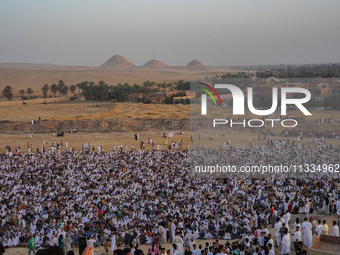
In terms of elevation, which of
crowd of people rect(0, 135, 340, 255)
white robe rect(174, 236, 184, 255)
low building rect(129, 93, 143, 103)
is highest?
low building rect(129, 93, 143, 103)

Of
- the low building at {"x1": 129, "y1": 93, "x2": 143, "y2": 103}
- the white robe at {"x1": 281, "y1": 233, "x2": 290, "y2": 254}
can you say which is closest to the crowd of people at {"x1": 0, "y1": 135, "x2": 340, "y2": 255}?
the white robe at {"x1": 281, "y1": 233, "x2": 290, "y2": 254}

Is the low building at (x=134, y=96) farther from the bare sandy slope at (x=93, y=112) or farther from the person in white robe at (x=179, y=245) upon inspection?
the person in white robe at (x=179, y=245)

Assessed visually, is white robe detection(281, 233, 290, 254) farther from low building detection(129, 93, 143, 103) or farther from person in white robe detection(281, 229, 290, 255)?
low building detection(129, 93, 143, 103)

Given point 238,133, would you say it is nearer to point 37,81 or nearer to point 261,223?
point 261,223

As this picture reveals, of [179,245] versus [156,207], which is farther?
[156,207]

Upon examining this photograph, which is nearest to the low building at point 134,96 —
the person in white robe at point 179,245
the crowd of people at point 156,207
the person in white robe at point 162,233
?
the crowd of people at point 156,207

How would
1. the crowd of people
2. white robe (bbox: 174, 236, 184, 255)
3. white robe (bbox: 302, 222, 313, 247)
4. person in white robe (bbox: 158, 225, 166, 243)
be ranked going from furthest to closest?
person in white robe (bbox: 158, 225, 166, 243) → the crowd of people → white robe (bbox: 302, 222, 313, 247) → white robe (bbox: 174, 236, 184, 255)

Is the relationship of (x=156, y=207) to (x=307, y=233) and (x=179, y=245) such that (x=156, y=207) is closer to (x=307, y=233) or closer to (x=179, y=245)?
(x=179, y=245)

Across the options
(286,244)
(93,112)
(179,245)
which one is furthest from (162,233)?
(93,112)

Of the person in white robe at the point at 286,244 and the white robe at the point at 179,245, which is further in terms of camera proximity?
the white robe at the point at 179,245
